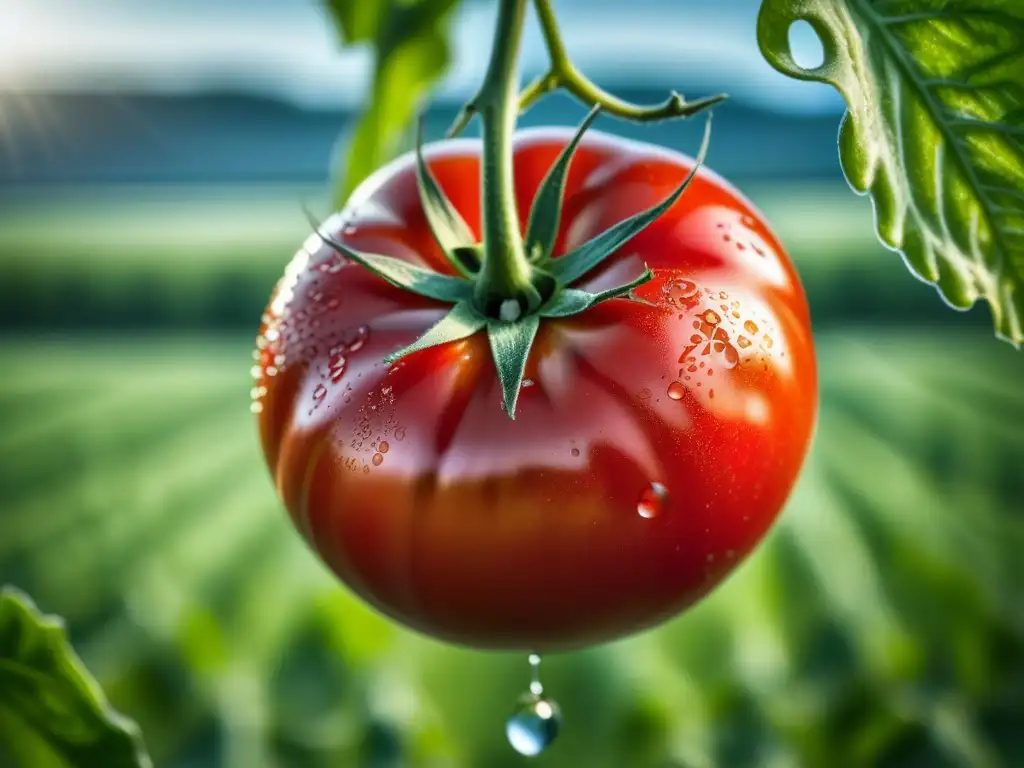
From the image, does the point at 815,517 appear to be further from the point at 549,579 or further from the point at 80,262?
the point at 80,262

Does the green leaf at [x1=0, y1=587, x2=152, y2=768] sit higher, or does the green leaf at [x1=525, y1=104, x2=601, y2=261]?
the green leaf at [x1=525, y1=104, x2=601, y2=261]

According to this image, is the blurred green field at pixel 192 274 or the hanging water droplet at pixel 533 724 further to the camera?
the blurred green field at pixel 192 274

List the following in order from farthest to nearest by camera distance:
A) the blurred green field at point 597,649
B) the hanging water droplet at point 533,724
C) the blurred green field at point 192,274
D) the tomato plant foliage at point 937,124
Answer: the blurred green field at point 192,274 → the blurred green field at point 597,649 → the hanging water droplet at point 533,724 → the tomato plant foliage at point 937,124

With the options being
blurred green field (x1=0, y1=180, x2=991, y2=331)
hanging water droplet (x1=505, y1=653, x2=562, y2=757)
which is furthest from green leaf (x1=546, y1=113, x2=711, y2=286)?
blurred green field (x1=0, y1=180, x2=991, y2=331)

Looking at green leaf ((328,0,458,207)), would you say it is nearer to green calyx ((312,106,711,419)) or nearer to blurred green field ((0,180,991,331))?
green calyx ((312,106,711,419))

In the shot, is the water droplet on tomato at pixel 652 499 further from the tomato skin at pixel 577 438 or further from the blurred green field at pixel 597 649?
the blurred green field at pixel 597 649

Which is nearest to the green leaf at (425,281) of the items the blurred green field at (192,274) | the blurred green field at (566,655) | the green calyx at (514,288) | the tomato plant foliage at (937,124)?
the green calyx at (514,288)

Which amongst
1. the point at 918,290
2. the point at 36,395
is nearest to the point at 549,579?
the point at 36,395
